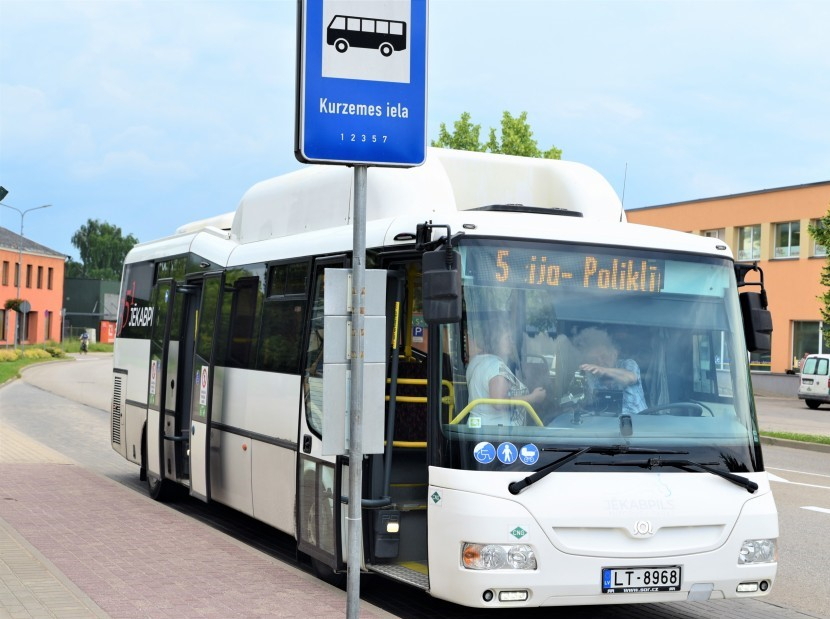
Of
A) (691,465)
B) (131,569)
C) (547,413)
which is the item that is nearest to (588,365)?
(547,413)

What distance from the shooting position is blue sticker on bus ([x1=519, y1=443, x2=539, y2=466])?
723 centimetres

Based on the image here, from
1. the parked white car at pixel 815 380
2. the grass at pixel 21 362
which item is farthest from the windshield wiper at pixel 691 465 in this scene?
the grass at pixel 21 362

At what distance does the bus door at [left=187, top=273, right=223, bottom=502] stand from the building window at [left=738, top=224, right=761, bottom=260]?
44.7 meters

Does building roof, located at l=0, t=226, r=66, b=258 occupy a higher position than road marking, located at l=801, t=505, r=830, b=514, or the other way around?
building roof, located at l=0, t=226, r=66, b=258

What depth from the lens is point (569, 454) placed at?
7250mm

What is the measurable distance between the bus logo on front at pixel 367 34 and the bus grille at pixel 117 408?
10941 millimetres

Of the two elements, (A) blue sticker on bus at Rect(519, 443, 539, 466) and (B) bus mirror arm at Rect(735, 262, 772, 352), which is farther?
(B) bus mirror arm at Rect(735, 262, 772, 352)

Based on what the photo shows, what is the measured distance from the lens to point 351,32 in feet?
17.6

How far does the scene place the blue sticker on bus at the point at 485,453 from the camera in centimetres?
723

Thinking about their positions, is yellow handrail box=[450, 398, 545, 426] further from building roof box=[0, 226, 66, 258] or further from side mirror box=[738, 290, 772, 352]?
building roof box=[0, 226, 66, 258]

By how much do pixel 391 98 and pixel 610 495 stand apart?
303 cm

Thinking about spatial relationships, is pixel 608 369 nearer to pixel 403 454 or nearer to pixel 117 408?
pixel 403 454

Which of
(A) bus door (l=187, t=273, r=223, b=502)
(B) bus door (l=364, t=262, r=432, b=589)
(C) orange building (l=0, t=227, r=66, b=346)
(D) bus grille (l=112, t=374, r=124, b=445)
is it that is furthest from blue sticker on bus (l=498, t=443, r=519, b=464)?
(C) orange building (l=0, t=227, r=66, b=346)

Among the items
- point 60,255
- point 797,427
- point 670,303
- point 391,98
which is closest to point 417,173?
point 670,303
